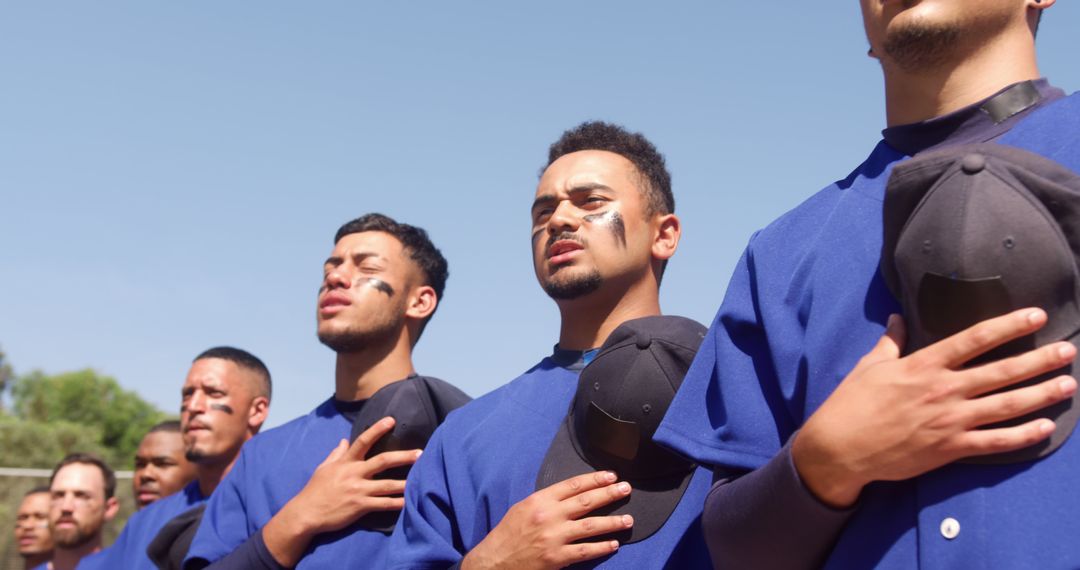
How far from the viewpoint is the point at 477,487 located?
312 cm

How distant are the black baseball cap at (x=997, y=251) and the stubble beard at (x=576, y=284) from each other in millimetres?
1787

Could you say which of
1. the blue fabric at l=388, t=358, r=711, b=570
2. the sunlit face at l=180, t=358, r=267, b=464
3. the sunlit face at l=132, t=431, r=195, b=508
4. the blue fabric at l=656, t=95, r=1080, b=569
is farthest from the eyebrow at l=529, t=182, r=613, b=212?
the sunlit face at l=132, t=431, r=195, b=508

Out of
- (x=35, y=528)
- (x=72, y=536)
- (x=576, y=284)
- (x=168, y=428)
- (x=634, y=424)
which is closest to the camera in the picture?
(x=634, y=424)

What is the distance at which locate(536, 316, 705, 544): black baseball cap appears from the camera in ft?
8.48

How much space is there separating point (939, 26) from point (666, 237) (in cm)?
193

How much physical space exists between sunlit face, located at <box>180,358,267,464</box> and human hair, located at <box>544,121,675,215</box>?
304 cm

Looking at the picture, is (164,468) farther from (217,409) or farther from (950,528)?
(950,528)

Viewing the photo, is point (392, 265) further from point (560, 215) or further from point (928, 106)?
point (928, 106)

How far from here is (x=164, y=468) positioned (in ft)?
25.8

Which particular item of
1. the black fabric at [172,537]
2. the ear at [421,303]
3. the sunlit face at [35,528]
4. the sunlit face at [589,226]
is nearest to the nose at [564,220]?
the sunlit face at [589,226]

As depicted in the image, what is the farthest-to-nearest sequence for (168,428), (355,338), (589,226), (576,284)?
(168,428), (355,338), (589,226), (576,284)

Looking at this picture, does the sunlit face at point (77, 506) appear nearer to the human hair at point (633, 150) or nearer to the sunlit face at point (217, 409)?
the sunlit face at point (217, 409)

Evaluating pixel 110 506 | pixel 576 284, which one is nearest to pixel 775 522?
pixel 576 284

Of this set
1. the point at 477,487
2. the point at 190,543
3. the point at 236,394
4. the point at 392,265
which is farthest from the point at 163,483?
the point at 477,487
